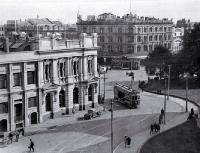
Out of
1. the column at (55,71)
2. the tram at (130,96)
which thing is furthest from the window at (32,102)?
the tram at (130,96)

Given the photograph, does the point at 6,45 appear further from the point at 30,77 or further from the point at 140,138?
the point at 140,138

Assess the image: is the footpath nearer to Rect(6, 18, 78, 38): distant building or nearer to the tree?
the tree

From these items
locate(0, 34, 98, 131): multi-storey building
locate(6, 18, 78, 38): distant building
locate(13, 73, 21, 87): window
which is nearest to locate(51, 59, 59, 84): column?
locate(0, 34, 98, 131): multi-storey building

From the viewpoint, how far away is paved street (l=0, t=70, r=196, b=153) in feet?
145

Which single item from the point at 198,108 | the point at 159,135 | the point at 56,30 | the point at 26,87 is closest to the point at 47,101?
the point at 26,87

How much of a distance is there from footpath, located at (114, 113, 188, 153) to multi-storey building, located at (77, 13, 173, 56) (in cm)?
7945

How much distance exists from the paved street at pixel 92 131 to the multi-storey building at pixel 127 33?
68997 millimetres

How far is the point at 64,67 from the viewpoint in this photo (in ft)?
198

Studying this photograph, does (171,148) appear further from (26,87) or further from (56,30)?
(56,30)

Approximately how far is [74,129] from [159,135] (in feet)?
37.0

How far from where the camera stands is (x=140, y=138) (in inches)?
1884

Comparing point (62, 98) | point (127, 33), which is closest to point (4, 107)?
point (62, 98)

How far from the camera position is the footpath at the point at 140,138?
43231 mm

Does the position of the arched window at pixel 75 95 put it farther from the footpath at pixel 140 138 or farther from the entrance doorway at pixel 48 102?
the footpath at pixel 140 138
